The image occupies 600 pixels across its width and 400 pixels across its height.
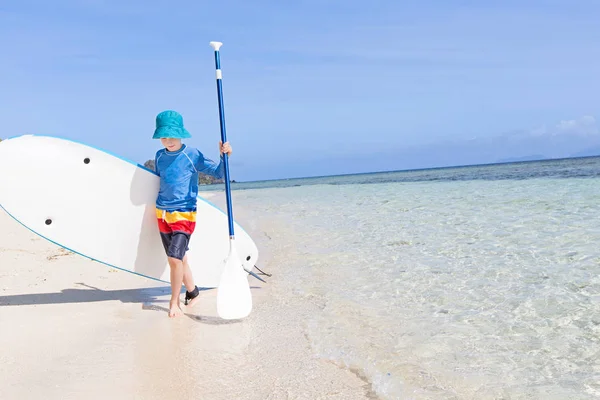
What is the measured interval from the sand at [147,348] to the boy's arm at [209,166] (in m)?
1.06

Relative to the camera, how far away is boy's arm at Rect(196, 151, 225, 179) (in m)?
3.85

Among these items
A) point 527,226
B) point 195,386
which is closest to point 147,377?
point 195,386

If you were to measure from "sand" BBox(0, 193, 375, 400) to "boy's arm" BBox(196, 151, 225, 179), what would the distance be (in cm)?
106

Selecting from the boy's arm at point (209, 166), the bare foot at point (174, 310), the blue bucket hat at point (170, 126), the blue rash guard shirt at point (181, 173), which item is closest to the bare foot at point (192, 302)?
the bare foot at point (174, 310)

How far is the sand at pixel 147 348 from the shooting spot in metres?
2.36

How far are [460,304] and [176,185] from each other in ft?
7.43

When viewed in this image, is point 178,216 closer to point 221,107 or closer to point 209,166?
point 209,166

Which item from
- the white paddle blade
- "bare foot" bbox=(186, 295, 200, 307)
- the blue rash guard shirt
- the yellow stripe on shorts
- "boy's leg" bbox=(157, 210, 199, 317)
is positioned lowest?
"bare foot" bbox=(186, 295, 200, 307)

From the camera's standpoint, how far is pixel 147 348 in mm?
2932

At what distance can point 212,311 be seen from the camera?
3863mm

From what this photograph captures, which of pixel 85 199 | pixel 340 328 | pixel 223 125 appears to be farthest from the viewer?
pixel 85 199

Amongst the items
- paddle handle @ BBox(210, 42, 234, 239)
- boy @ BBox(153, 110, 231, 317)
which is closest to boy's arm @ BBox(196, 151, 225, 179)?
boy @ BBox(153, 110, 231, 317)

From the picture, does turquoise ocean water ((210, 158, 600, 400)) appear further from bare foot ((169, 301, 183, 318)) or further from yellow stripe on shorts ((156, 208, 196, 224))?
yellow stripe on shorts ((156, 208, 196, 224))

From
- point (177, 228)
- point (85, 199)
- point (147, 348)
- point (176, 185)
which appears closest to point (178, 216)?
point (177, 228)
